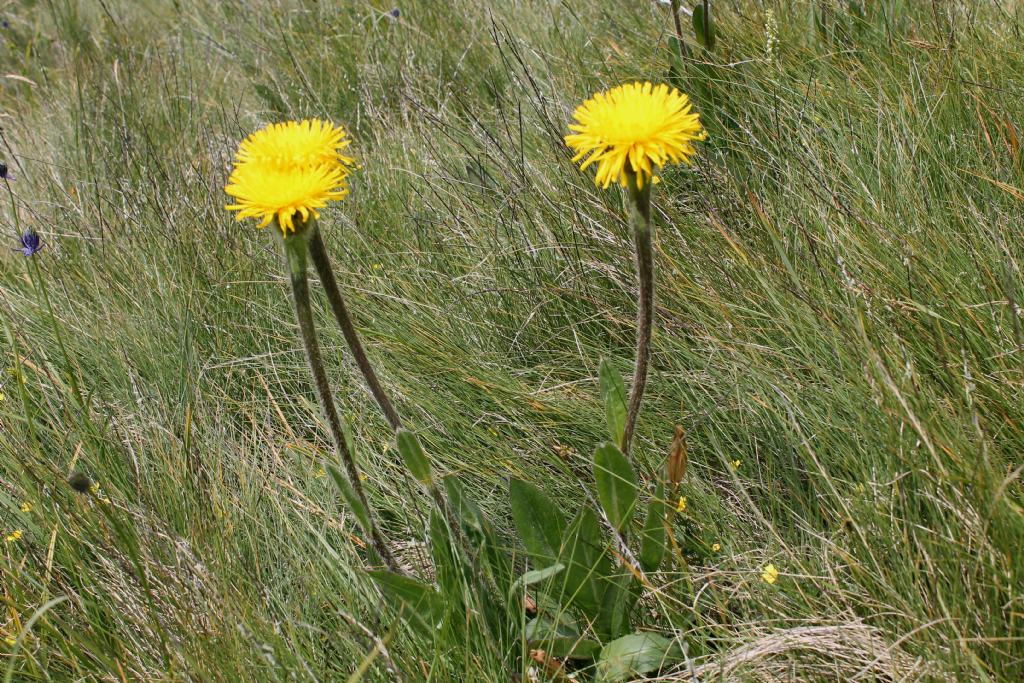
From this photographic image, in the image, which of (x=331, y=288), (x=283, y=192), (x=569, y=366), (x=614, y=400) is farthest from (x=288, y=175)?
(x=569, y=366)

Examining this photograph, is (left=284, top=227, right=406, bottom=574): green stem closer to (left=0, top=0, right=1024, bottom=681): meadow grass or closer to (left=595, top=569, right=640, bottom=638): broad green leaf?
(left=0, top=0, right=1024, bottom=681): meadow grass

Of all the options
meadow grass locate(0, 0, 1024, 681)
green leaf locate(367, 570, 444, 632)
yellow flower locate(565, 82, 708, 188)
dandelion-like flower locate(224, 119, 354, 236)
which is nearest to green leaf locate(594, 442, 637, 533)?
meadow grass locate(0, 0, 1024, 681)

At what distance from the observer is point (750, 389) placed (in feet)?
5.43

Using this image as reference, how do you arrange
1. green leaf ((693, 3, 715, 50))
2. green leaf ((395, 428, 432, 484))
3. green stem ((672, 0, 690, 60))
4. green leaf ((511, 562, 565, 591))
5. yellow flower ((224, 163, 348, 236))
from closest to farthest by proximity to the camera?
yellow flower ((224, 163, 348, 236)) < green leaf ((395, 428, 432, 484)) < green leaf ((511, 562, 565, 591)) < green stem ((672, 0, 690, 60)) < green leaf ((693, 3, 715, 50))

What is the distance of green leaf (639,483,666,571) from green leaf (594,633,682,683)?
0.12 m

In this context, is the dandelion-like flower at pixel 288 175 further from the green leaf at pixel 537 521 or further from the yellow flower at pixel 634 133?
the green leaf at pixel 537 521

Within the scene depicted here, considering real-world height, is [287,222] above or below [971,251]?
above

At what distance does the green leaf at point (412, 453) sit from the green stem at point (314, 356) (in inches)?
3.0

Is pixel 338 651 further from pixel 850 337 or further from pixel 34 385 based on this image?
pixel 34 385

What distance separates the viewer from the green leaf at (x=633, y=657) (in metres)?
1.31

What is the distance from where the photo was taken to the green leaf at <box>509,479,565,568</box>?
1389mm

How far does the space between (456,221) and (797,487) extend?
1.14m

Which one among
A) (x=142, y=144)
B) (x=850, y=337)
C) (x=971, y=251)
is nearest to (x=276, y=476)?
(x=850, y=337)

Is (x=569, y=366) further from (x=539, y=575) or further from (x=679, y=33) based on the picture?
(x=679, y=33)
